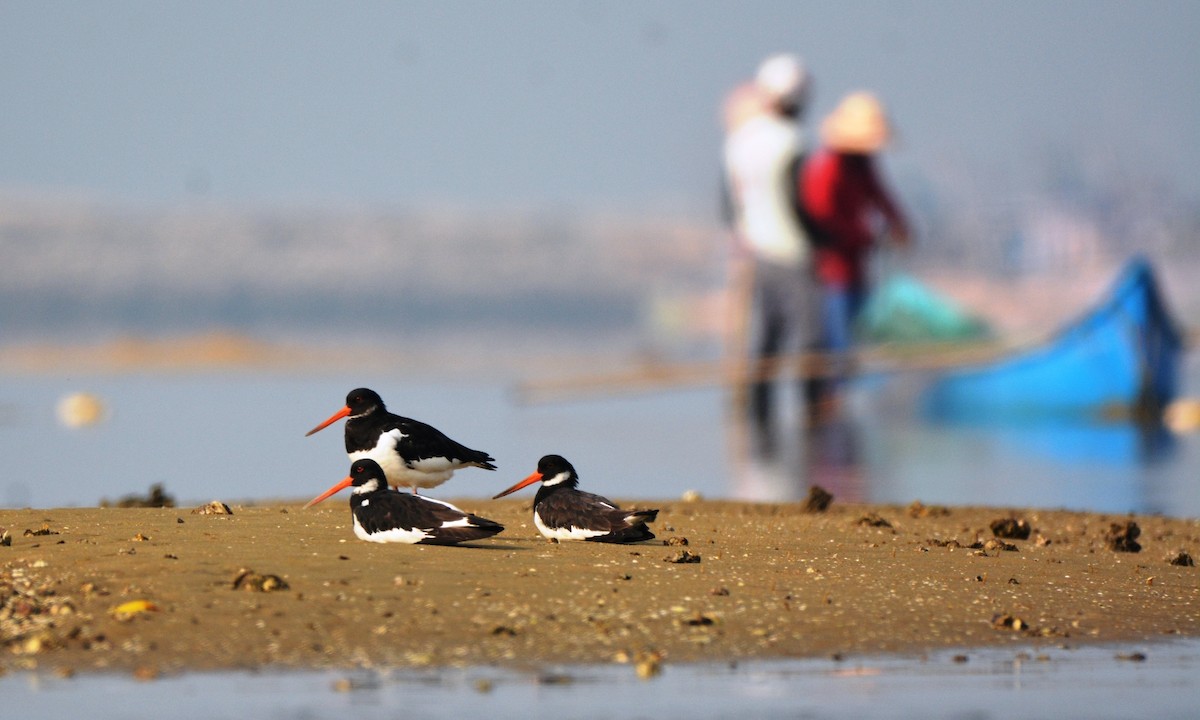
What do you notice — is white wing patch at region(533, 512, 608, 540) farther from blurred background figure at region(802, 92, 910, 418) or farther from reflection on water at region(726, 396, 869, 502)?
blurred background figure at region(802, 92, 910, 418)

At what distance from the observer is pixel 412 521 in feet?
29.1

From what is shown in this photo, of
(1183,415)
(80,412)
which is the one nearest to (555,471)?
(80,412)

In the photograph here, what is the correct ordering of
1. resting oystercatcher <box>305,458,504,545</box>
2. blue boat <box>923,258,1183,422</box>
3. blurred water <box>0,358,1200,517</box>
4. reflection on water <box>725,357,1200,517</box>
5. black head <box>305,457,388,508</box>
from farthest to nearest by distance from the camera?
blue boat <box>923,258,1183,422</box>
blurred water <box>0,358,1200,517</box>
reflection on water <box>725,357,1200,517</box>
black head <box>305,457,388,508</box>
resting oystercatcher <box>305,458,504,545</box>

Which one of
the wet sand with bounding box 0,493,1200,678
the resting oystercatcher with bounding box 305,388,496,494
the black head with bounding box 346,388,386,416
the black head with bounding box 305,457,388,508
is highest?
the black head with bounding box 346,388,386,416

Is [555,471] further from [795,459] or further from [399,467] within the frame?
[795,459]

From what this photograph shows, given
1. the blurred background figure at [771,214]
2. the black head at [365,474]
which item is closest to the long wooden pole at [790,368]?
the blurred background figure at [771,214]

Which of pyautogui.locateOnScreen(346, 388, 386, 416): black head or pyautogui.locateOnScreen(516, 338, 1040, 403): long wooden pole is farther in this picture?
pyautogui.locateOnScreen(516, 338, 1040, 403): long wooden pole

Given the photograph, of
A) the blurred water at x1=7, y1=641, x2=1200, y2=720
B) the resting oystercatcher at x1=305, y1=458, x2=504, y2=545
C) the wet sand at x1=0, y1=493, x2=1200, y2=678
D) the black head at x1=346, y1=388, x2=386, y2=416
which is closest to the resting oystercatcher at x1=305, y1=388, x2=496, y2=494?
the black head at x1=346, y1=388, x2=386, y2=416

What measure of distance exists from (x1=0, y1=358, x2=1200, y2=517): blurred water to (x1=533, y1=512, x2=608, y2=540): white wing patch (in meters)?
5.17

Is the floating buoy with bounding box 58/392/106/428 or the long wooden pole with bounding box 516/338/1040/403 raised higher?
the long wooden pole with bounding box 516/338/1040/403

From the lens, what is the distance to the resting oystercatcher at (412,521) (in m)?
8.84

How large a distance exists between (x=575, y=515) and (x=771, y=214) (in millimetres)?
15876

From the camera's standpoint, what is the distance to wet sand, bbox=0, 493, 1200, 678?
751 centimetres

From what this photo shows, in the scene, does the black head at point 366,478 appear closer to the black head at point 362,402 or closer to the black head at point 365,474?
the black head at point 365,474
